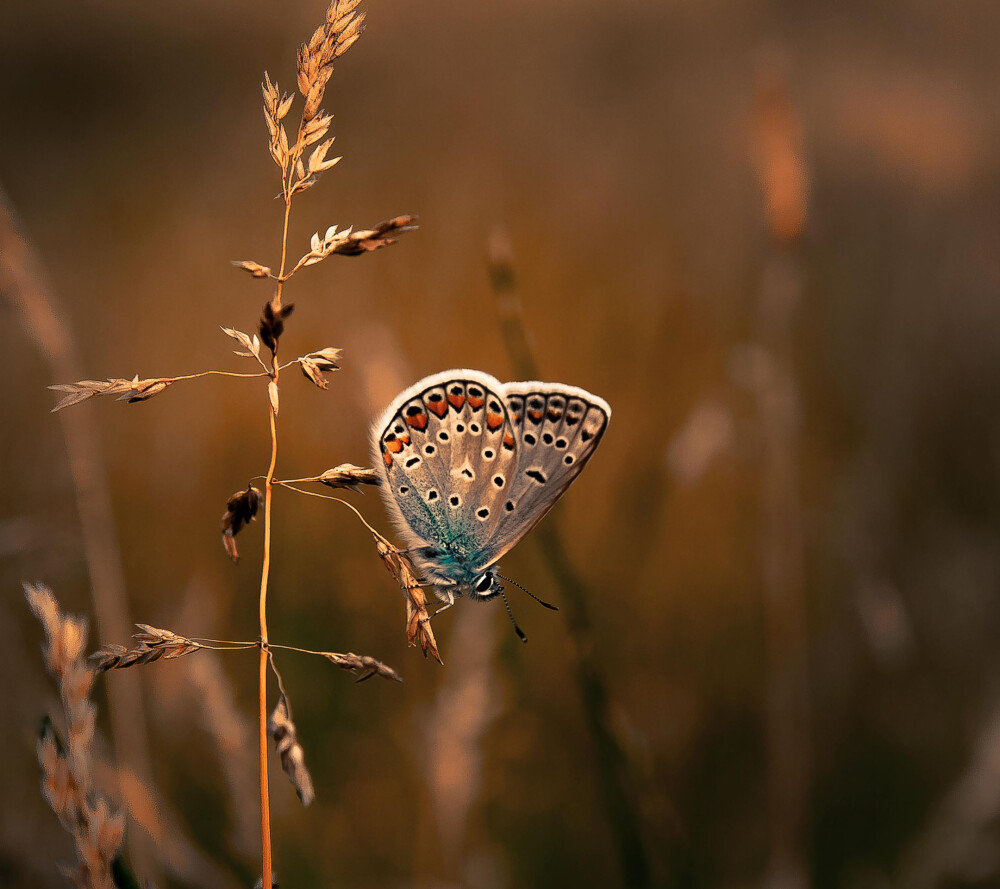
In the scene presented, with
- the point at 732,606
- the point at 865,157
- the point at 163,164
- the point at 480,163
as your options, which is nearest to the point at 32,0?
the point at 163,164

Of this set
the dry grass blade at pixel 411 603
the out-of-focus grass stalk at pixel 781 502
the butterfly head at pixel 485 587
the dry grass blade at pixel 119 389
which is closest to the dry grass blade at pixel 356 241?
the dry grass blade at pixel 119 389

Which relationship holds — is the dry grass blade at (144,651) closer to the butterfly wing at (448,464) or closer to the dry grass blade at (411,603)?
the dry grass blade at (411,603)

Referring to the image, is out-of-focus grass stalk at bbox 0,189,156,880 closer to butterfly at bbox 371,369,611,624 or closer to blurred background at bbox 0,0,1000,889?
blurred background at bbox 0,0,1000,889

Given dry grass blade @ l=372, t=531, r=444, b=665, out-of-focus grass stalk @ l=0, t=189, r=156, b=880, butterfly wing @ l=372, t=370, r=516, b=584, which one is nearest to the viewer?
dry grass blade @ l=372, t=531, r=444, b=665

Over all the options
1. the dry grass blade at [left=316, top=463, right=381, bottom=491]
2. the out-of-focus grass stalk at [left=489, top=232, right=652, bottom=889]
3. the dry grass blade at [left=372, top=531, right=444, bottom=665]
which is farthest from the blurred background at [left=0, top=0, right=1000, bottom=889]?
the dry grass blade at [left=316, top=463, right=381, bottom=491]

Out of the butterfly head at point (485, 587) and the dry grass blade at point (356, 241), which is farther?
the butterfly head at point (485, 587)

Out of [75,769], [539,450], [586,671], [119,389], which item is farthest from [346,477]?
[586,671]

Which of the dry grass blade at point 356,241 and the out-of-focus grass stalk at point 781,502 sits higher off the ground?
the dry grass blade at point 356,241
